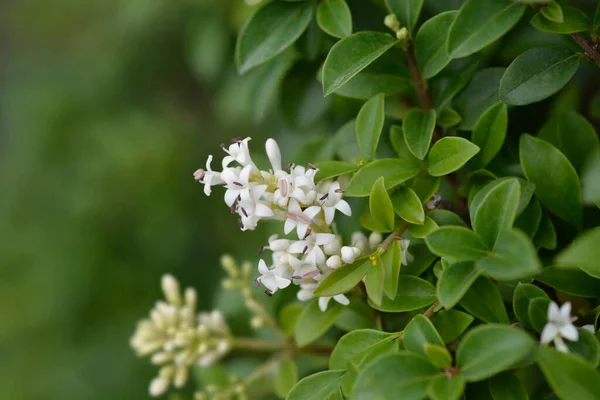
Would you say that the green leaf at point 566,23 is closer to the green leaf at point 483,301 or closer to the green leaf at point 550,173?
the green leaf at point 550,173

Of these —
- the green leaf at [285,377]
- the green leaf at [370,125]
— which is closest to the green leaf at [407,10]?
the green leaf at [370,125]

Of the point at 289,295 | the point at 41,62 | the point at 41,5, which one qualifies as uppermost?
the point at 41,5

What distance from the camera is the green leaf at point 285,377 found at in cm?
131

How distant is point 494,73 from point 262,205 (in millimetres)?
492

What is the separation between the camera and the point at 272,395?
157 centimetres

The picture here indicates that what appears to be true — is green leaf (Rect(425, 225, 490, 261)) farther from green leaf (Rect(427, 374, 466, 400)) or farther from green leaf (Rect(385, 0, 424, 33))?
green leaf (Rect(385, 0, 424, 33))

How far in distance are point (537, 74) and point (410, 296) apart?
397 millimetres

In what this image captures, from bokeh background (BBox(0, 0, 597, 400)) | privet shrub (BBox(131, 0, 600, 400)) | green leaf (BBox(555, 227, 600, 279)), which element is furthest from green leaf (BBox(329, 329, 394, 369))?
bokeh background (BBox(0, 0, 597, 400))

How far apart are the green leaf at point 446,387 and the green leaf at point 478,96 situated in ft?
1.55

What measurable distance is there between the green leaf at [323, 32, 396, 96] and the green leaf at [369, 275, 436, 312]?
12.4 inches

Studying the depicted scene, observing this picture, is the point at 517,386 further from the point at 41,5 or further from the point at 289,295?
the point at 41,5

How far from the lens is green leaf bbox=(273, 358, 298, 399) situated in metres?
1.31

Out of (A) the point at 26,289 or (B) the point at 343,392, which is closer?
(B) the point at 343,392

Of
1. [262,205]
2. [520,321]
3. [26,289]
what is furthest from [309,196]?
[26,289]
